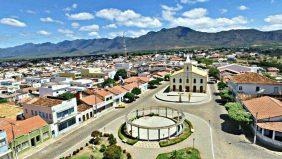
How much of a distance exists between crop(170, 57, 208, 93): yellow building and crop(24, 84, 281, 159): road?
52.1 ft

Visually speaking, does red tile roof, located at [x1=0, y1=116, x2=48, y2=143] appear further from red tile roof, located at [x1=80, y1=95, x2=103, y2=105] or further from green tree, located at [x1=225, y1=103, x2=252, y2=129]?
green tree, located at [x1=225, y1=103, x2=252, y2=129]

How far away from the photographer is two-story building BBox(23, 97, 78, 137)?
47.6 meters

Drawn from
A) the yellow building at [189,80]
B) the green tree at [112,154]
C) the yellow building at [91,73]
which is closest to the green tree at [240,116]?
the green tree at [112,154]

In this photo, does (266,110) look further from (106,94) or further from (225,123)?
(106,94)

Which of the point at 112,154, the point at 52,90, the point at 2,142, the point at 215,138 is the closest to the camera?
the point at 112,154

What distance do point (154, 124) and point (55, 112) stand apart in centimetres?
2084

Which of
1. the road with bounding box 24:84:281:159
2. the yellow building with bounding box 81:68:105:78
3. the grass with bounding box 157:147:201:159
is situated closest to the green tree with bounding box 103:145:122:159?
the grass with bounding box 157:147:201:159

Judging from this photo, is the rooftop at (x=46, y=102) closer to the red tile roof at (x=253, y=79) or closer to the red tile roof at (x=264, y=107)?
the red tile roof at (x=264, y=107)

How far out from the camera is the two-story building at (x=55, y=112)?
47594 mm

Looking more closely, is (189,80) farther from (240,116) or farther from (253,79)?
(240,116)

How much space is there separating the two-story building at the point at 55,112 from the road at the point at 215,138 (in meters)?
2.54

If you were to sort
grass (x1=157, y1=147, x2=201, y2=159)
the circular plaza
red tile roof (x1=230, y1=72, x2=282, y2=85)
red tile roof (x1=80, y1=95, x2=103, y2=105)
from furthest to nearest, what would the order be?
red tile roof (x1=80, y1=95, x2=103, y2=105)
red tile roof (x1=230, y1=72, x2=282, y2=85)
the circular plaza
grass (x1=157, y1=147, x2=201, y2=159)

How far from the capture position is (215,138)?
43094 millimetres

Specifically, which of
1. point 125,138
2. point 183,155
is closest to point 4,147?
point 125,138
